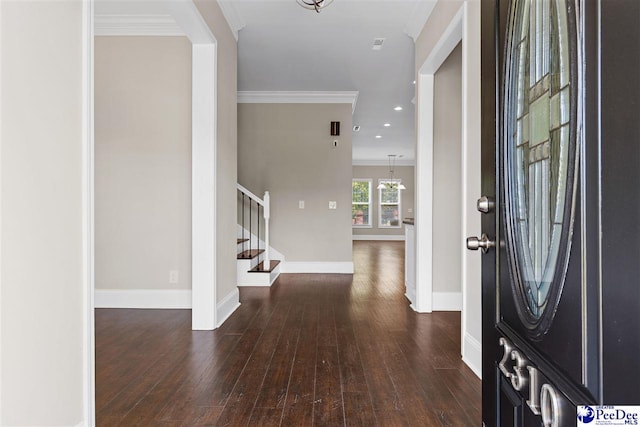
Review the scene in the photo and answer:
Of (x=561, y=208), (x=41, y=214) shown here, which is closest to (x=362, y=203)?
(x=41, y=214)

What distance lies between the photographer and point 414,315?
3.48 metres

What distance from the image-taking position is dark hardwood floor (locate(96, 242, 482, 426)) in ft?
5.82

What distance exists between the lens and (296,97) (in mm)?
5785

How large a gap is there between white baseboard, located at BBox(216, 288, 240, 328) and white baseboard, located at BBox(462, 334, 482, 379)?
192 centimetres

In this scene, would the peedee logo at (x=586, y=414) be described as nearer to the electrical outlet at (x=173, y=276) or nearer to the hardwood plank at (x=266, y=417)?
the hardwood plank at (x=266, y=417)

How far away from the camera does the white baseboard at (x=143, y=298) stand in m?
3.64

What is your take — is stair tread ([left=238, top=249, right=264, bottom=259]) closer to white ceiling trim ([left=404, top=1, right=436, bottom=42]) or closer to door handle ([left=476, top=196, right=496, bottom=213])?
white ceiling trim ([left=404, top=1, right=436, bottom=42])

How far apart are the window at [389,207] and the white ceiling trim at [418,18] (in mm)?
9441

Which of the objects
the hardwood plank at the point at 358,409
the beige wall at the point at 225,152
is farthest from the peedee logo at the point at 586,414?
the beige wall at the point at 225,152

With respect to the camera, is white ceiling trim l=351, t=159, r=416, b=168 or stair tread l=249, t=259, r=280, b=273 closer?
stair tread l=249, t=259, r=280, b=273

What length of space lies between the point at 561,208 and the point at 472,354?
6.52ft

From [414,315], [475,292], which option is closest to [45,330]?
[475,292]

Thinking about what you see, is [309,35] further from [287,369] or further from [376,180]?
[376,180]

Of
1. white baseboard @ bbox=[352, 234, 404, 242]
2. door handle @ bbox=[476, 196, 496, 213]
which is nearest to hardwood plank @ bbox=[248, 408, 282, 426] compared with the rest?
door handle @ bbox=[476, 196, 496, 213]
